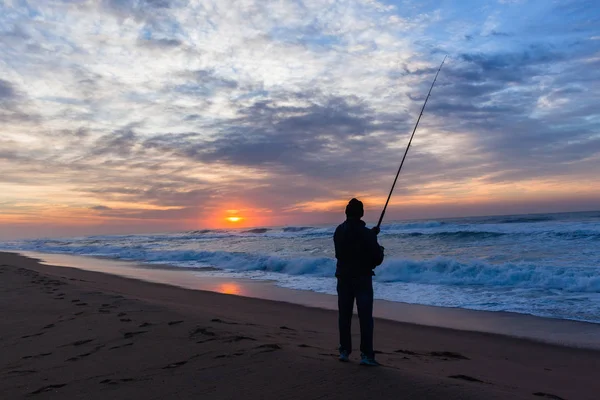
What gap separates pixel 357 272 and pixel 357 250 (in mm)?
221

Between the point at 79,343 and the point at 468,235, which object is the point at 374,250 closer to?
the point at 79,343

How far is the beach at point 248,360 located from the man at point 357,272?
0.82 ft

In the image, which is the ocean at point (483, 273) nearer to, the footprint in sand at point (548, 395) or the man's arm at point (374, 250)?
the footprint in sand at point (548, 395)

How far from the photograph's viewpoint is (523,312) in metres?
8.52

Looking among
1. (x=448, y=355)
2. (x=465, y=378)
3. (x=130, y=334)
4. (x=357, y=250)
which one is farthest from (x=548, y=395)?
(x=130, y=334)

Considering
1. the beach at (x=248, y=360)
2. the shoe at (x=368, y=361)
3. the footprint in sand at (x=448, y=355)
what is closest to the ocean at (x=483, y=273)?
the beach at (x=248, y=360)

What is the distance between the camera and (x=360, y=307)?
14.2 feet

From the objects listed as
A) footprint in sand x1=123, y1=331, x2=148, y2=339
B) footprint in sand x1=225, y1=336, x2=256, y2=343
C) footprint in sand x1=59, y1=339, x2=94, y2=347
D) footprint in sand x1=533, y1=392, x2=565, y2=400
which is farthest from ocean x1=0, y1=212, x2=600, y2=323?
footprint in sand x1=59, y1=339, x2=94, y2=347

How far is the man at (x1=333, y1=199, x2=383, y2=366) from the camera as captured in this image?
13.9 feet

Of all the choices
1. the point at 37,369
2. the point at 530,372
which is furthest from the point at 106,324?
the point at 530,372

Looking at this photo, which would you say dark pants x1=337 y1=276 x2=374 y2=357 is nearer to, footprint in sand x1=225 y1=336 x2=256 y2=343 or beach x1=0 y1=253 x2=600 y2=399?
beach x1=0 y1=253 x2=600 y2=399

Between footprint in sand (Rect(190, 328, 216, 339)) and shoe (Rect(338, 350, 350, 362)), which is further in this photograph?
footprint in sand (Rect(190, 328, 216, 339))

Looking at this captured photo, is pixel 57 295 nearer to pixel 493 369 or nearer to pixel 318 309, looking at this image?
pixel 318 309

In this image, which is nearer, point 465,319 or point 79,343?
point 79,343
